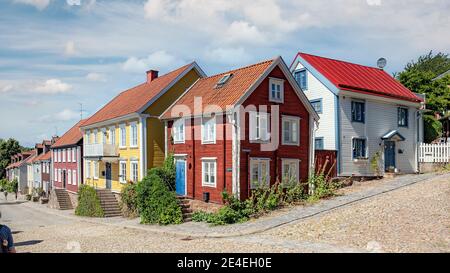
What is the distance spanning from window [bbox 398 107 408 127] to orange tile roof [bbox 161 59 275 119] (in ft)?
41.6

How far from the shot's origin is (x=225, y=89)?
2433cm

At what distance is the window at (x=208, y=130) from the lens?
75.4 feet

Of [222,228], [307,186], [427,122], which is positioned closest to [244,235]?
[222,228]

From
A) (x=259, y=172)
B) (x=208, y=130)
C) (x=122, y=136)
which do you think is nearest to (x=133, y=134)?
(x=122, y=136)

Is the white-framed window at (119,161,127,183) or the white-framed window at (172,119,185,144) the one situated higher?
the white-framed window at (172,119,185,144)

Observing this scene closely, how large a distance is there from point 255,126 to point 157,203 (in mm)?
6811

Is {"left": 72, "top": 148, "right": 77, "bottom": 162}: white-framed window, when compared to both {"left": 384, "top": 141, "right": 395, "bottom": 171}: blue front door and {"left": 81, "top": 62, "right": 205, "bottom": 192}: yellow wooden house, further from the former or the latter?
{"left": 384, "top": 141, "right": 395, "bottom": 171}: blue front door

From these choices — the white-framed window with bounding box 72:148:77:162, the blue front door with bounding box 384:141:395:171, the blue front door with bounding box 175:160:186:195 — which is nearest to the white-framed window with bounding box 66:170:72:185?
the white-framed window with bounding box 72:148:77:162

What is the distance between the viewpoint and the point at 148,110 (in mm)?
28016

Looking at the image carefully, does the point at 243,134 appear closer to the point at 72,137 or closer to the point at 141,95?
the point at 141,95

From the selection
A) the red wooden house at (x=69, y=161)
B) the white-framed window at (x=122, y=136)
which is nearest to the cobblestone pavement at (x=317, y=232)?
the white-framed window at (x=122, y=136)

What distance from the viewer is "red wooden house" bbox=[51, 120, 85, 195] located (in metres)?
41.2

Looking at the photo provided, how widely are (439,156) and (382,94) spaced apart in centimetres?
664

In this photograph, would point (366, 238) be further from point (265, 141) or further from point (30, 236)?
point (30, 236)
